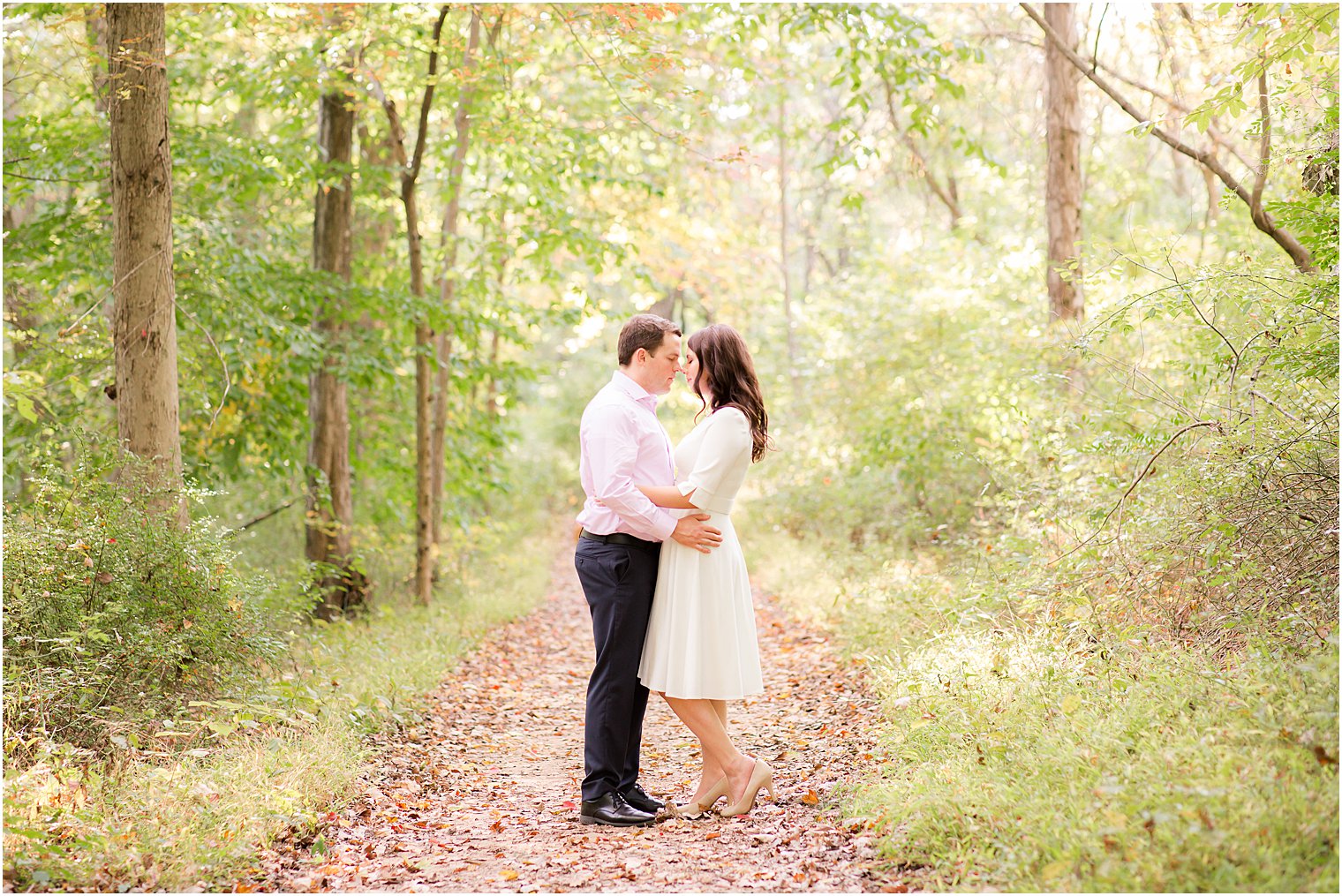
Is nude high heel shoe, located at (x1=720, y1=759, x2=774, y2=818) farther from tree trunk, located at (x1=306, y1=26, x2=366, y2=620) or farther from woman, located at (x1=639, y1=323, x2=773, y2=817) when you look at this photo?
tree trunk, located at (x1=306, y1=26, x2=366, y2=620)

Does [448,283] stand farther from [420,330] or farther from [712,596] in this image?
[712,596]

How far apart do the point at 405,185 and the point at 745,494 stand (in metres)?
11.9

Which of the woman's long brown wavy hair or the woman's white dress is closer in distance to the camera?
the woman's white dress

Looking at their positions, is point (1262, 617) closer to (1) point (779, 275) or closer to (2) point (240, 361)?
(2) point (240, 361)

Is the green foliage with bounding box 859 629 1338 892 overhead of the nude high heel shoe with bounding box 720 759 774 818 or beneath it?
overhead

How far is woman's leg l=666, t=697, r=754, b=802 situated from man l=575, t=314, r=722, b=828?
0.91ft

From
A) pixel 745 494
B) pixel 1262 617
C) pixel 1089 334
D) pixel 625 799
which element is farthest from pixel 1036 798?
pixel 745 494

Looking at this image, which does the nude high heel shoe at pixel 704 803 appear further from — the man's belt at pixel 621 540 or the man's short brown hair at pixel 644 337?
the man's short brown hair at pixel 644 337

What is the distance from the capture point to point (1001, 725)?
14.6ft

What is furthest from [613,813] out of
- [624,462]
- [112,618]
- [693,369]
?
[112,618]

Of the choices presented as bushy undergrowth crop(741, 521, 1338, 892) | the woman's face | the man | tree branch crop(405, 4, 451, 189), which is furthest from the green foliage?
tree branch crop(405, 4, 451, 189)

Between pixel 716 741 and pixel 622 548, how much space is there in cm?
100

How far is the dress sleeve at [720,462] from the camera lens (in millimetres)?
4543

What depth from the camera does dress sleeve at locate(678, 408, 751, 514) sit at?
454 cm
